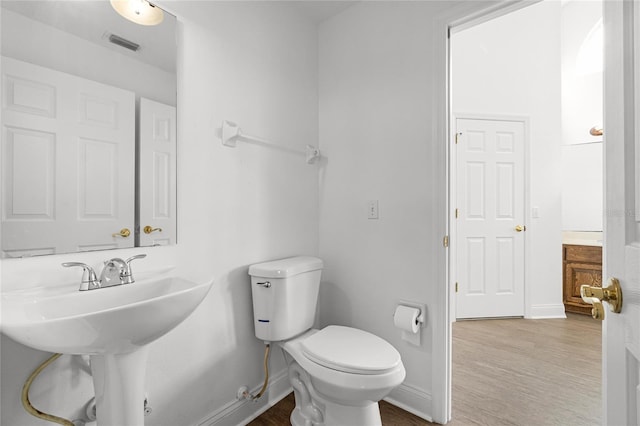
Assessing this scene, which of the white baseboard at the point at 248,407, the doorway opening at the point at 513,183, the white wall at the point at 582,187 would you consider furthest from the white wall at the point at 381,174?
the white wall at the point at 582,187

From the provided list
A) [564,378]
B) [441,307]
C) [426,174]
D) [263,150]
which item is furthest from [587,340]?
[263,150]

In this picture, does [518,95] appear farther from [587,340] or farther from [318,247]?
[318,247]

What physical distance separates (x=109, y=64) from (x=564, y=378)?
9.99 ft

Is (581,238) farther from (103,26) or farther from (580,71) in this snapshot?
(103,26)

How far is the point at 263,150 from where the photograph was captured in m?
1.71

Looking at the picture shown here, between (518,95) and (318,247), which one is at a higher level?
(518,95)

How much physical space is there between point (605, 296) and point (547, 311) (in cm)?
325

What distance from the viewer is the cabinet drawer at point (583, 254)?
9.98 ft

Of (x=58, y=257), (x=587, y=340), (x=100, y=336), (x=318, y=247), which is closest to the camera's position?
(x=100, y=336)

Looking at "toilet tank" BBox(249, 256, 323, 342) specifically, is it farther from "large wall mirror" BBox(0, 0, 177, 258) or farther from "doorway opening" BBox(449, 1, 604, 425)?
"doorway opening" BBox(449, 1, 604, 425)

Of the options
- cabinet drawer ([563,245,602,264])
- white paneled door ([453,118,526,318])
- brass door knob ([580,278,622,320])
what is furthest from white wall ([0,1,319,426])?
cabinet drawer ([563,245,602,264])

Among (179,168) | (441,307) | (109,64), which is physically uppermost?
(109,64)

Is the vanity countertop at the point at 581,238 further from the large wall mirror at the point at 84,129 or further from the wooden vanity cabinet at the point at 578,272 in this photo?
the large wall mirror at the point at 84,129

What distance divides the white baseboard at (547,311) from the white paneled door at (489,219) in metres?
0.14
